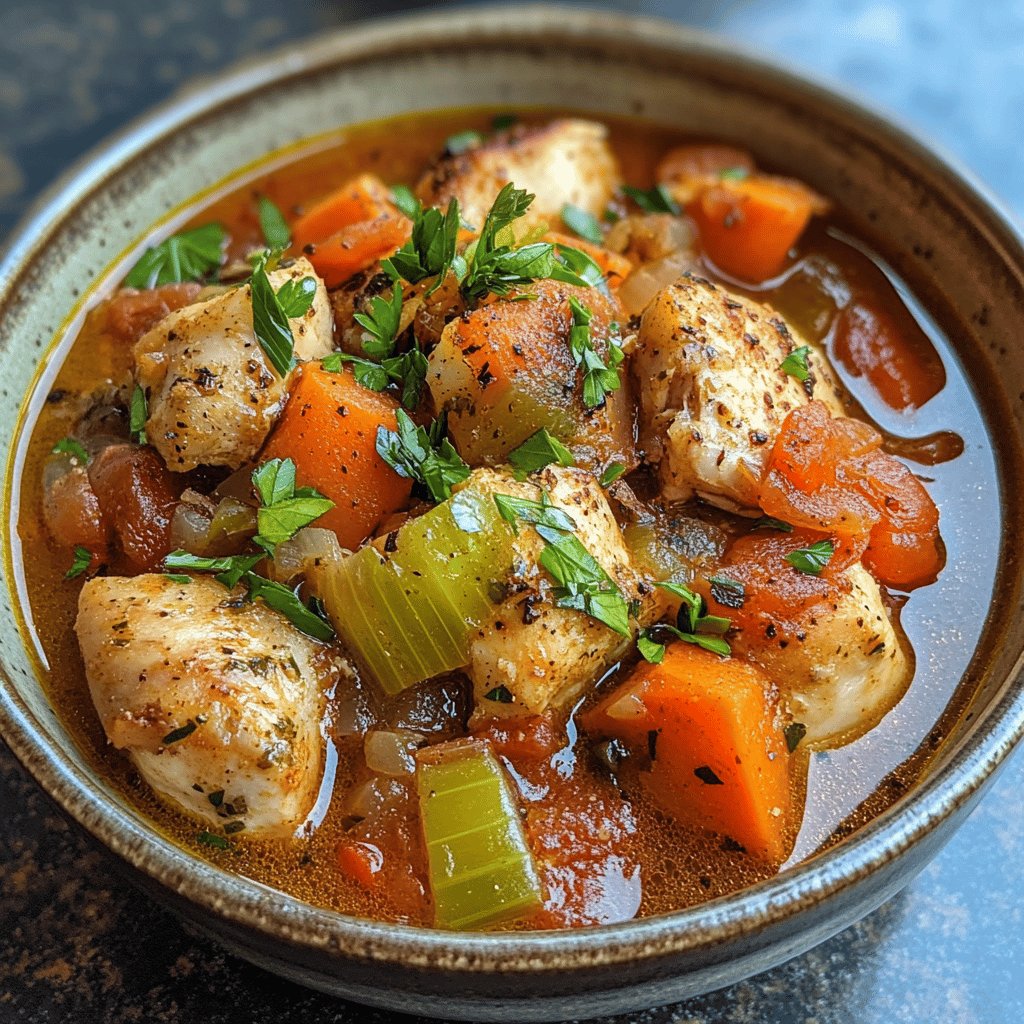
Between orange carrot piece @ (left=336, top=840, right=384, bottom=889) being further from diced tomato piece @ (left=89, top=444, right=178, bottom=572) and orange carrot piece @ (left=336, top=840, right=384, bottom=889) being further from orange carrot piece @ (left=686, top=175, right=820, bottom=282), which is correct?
orange carrot piece @ (left=686, top=175, right=820, bottom=282)

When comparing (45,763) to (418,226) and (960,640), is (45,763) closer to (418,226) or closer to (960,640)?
(418,226)

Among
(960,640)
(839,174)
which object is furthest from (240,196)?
(960,640)

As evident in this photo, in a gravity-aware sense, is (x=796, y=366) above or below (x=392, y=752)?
above

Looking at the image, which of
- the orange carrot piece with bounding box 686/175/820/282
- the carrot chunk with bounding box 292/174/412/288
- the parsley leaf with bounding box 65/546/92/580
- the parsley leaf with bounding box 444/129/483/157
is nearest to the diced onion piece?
the parsley leaf with bounding box 65/546/92/580

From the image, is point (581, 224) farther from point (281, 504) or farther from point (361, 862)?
point (361, 862)

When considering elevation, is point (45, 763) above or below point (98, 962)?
above

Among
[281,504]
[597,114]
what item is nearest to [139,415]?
[281,504]

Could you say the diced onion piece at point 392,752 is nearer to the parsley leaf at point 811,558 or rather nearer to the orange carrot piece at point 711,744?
the orange carrot piece at point 711,744

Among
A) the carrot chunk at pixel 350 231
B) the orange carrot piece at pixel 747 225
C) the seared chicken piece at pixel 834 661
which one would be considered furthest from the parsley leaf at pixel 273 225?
the seared chicken piece at pixel 834 661
